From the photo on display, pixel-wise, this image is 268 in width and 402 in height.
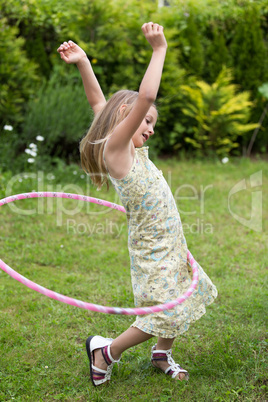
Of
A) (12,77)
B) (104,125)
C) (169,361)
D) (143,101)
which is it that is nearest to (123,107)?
(104,125)

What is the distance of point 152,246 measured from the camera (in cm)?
235

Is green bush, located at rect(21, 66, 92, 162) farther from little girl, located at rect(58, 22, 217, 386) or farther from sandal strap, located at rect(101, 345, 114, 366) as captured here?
sandal strap, located at rect(101, 345, 114, 366)

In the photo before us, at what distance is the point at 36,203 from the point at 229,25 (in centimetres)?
512

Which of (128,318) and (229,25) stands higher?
(229,25)

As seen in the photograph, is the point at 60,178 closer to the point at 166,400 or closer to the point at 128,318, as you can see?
the point at 128,318

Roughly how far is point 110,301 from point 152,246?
4.60 feet

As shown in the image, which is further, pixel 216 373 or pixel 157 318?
pixel 216 373

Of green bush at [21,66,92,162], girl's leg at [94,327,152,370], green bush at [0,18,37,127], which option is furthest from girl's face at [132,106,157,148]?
green bush at [0,18,37,127]

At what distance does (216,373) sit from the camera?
263 centimetres

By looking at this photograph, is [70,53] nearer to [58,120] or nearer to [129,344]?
[129,344]

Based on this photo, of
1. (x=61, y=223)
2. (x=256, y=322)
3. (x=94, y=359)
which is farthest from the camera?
(x=61, y=223)

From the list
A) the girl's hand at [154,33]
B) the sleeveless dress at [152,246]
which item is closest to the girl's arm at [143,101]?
the girl's hand at [154,33]

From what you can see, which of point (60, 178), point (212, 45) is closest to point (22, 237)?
point (60, 178)

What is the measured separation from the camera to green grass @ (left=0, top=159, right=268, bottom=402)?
2.56 metres
